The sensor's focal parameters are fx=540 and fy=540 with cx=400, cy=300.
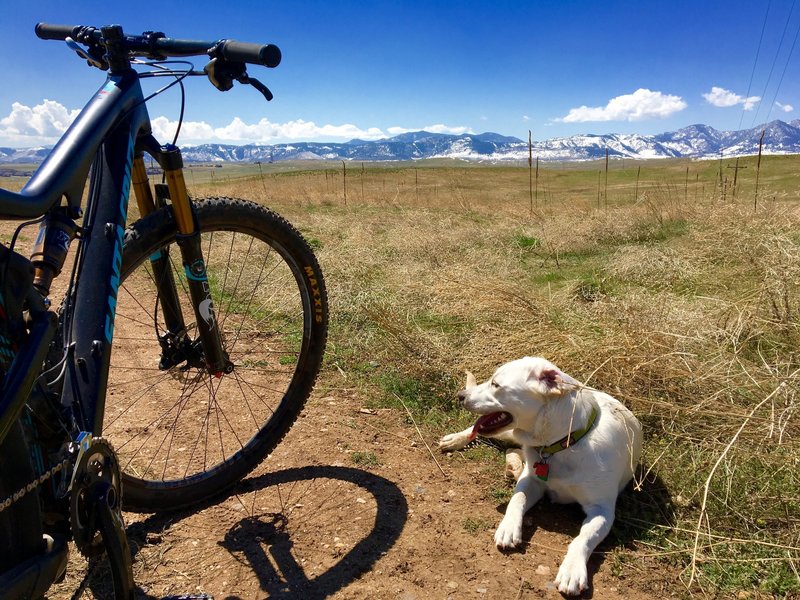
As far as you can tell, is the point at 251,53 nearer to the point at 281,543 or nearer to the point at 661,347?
the point at 281,543

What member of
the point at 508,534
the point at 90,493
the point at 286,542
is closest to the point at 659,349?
the point at 508,534

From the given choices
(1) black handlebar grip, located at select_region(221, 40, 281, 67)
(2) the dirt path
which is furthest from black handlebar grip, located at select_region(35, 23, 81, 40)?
(2) the dirt path

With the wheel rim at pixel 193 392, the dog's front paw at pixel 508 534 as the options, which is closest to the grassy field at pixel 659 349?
the dog's front paw at pixel 508 534

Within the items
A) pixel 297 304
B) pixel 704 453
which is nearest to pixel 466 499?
pixel 704 453

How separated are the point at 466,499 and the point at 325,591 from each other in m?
0.98

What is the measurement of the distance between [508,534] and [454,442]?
89 centimetres

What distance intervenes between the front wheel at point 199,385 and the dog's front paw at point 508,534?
1.23m

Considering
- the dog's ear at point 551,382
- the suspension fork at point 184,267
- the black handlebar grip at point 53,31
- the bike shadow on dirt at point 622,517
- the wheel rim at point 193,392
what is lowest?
the bike shadow on dirt at point 622,517

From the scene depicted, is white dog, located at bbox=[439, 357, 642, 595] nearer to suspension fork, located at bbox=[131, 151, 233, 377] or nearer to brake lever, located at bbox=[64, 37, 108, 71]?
suspension fork, located at bbox=[131, 151, 233, 377]

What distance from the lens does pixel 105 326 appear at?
1932 mm

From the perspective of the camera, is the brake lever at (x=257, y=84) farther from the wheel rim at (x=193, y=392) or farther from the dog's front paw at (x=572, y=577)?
the dog's front paw at (x=572, y=577)

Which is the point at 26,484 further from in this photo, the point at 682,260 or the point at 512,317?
the point at 682,260

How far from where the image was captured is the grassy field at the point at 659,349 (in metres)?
2.64

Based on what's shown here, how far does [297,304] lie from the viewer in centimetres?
588
